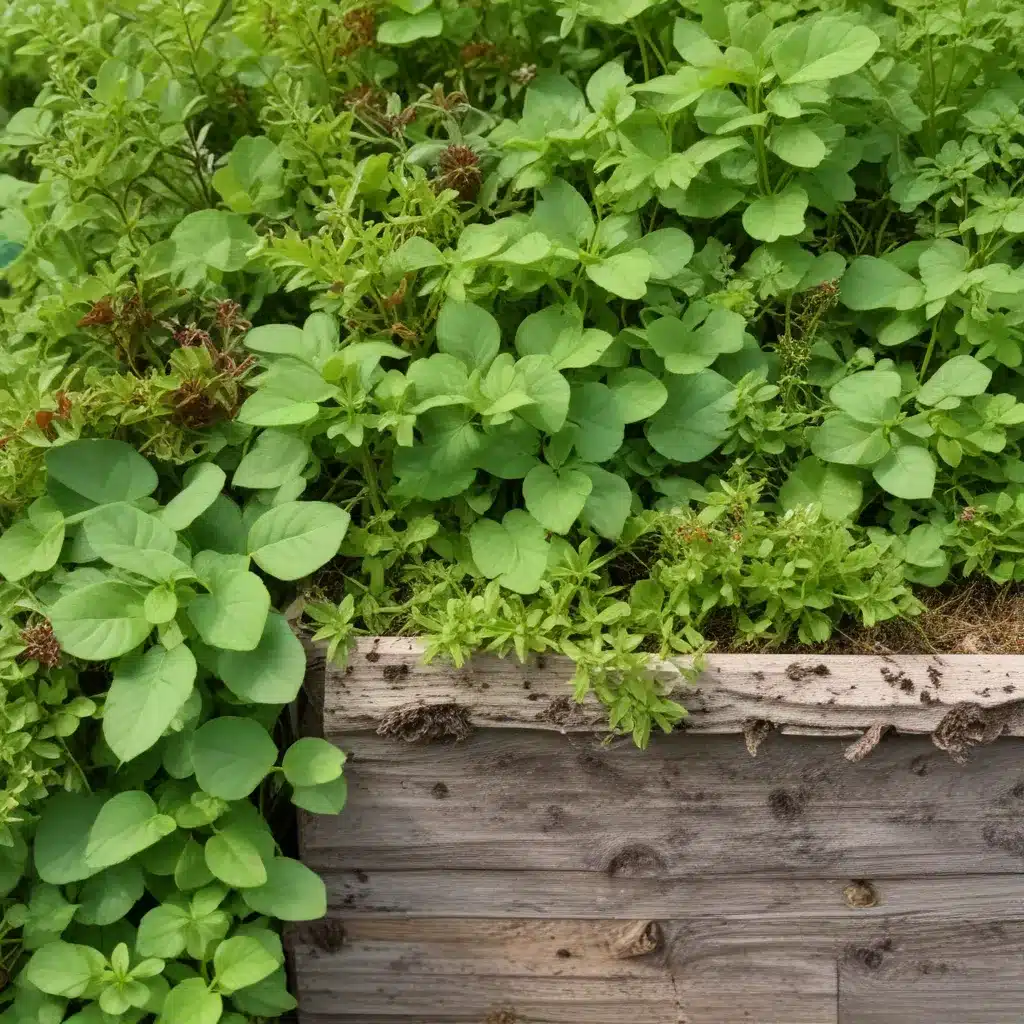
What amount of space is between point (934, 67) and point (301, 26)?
1000 mm

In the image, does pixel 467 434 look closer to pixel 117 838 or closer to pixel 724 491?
pixel 724 491

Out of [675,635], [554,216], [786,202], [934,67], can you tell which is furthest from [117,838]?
[934,67]

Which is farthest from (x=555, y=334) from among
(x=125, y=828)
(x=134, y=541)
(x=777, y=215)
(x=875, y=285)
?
(x=125, y=828)

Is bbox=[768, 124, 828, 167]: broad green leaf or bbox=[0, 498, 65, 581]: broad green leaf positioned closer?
bbox=[0, 498, 65, 581]: broad green leaf

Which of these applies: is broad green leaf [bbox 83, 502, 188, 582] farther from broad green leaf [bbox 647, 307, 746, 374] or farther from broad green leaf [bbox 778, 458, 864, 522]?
broad green leaf [bbox 778, 458, 864, 522]

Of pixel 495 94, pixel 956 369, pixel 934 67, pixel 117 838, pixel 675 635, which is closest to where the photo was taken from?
pixel 117 838

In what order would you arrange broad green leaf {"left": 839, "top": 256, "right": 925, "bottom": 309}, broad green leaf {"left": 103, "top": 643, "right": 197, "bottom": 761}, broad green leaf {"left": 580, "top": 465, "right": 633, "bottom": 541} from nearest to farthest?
broad green leaf {"left": 103, "top": 643, "right": 197, "bottom": 761} → broad green leaf {"left": 580, "top": 465, "right": 633, "bottom": 541} → broad green leaf {"left": 839, "top": 256, "right": 925, "bottom": 309}

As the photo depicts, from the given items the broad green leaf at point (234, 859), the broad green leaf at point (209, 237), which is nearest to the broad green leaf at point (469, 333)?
the broad green leaf at point (209, 237)

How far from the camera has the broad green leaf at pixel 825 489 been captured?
55.8 inches

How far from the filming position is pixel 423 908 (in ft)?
4.66

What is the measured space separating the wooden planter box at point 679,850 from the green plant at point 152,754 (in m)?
0.14

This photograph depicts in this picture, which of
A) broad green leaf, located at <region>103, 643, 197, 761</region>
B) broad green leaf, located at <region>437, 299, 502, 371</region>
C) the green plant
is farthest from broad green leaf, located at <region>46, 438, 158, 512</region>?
broad green leaf, located at <region>437, 299, 502, 371</region>

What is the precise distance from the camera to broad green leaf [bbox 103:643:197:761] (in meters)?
1.14

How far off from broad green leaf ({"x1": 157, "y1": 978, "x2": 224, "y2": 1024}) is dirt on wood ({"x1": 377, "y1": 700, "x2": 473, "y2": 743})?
1.23ft
